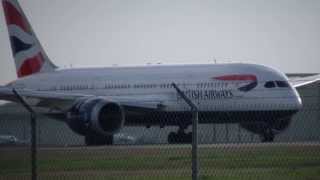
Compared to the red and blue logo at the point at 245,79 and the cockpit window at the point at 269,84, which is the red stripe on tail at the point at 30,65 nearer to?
the red and blue logo at the point at 245,79

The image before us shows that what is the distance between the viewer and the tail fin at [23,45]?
48.1m

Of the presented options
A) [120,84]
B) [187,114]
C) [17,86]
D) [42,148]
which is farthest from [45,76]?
[42,148]

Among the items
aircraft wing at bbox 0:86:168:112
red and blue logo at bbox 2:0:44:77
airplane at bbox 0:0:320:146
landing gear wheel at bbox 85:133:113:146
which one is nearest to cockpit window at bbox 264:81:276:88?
airplane at bbox 0:0:320:146

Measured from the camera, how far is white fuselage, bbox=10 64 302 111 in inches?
1503

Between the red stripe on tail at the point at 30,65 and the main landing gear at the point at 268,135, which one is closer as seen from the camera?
the main landing gear at the point at 268,135

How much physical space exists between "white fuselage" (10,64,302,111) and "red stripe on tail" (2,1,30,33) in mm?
4596

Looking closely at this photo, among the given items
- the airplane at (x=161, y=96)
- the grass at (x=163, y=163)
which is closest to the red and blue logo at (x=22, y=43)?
the airplane at (x=161, y=96)

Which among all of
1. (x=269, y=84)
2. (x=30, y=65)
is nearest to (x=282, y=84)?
(x=269, y=84)

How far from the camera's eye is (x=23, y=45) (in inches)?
1923

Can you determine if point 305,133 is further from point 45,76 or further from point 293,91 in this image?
point 45,76

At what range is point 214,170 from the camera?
65.8ft

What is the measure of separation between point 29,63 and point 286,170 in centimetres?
3009

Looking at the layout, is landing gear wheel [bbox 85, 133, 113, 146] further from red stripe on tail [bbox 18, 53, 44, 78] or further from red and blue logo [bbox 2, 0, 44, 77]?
red stripe on tail [bbox 18, 53, 44, 78]

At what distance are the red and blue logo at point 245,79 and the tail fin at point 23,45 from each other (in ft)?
36.8
